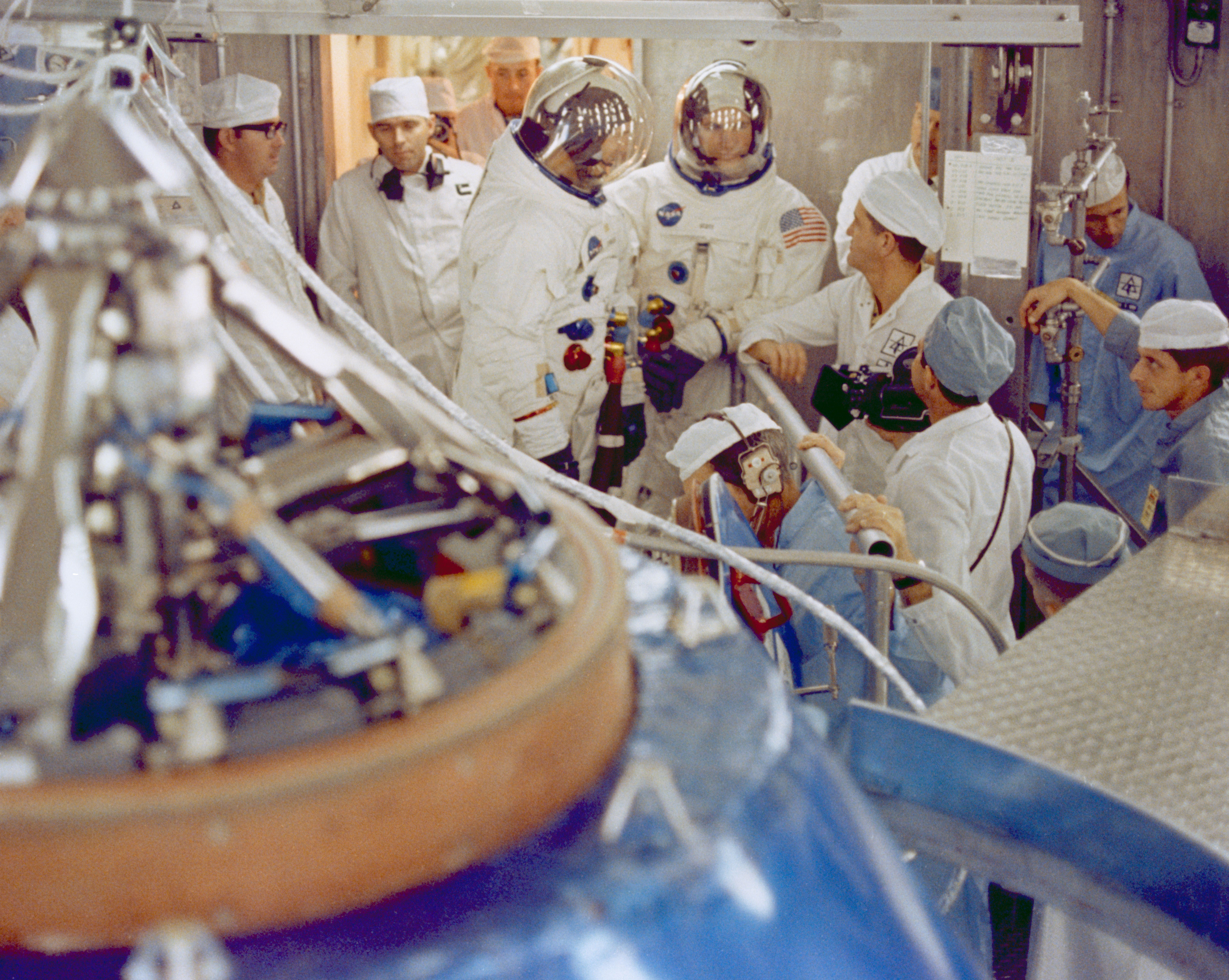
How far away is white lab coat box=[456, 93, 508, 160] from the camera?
16.9 feet

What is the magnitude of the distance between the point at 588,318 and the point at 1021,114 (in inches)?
49.1

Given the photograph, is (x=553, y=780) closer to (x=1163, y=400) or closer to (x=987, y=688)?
(x=987, y=688)

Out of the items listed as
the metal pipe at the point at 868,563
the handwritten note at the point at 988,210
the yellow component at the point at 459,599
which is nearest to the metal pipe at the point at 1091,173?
the handwritten note at the point at 988,210

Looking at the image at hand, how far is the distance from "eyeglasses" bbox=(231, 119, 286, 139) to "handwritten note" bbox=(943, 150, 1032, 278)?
1.89 m

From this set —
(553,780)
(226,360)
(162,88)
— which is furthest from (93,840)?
(162,88)

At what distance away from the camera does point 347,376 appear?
0.61 metres

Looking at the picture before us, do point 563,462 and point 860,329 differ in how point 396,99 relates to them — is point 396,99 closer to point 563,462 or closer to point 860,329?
point 563,462

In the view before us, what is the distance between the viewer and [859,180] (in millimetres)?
4203

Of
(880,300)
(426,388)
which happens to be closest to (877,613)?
(426,388)

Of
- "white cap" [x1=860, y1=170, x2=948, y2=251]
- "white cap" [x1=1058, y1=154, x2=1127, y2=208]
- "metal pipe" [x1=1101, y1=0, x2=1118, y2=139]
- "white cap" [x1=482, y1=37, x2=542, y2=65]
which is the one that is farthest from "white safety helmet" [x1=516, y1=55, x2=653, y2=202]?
"metal pipe" [x1=1101, y1=0, x2=1118, y2=139]

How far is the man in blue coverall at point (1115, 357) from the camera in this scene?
411 centimetres

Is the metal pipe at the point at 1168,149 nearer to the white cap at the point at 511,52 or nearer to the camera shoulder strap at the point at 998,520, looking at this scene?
the white cap at the point at 511,52

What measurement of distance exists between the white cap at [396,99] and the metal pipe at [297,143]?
53 cm

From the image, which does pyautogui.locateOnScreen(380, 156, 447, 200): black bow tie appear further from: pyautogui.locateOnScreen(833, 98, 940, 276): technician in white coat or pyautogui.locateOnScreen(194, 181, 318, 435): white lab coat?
pyautogui.locateOnScreen(833, 98, 940, 276): technician in white coat
